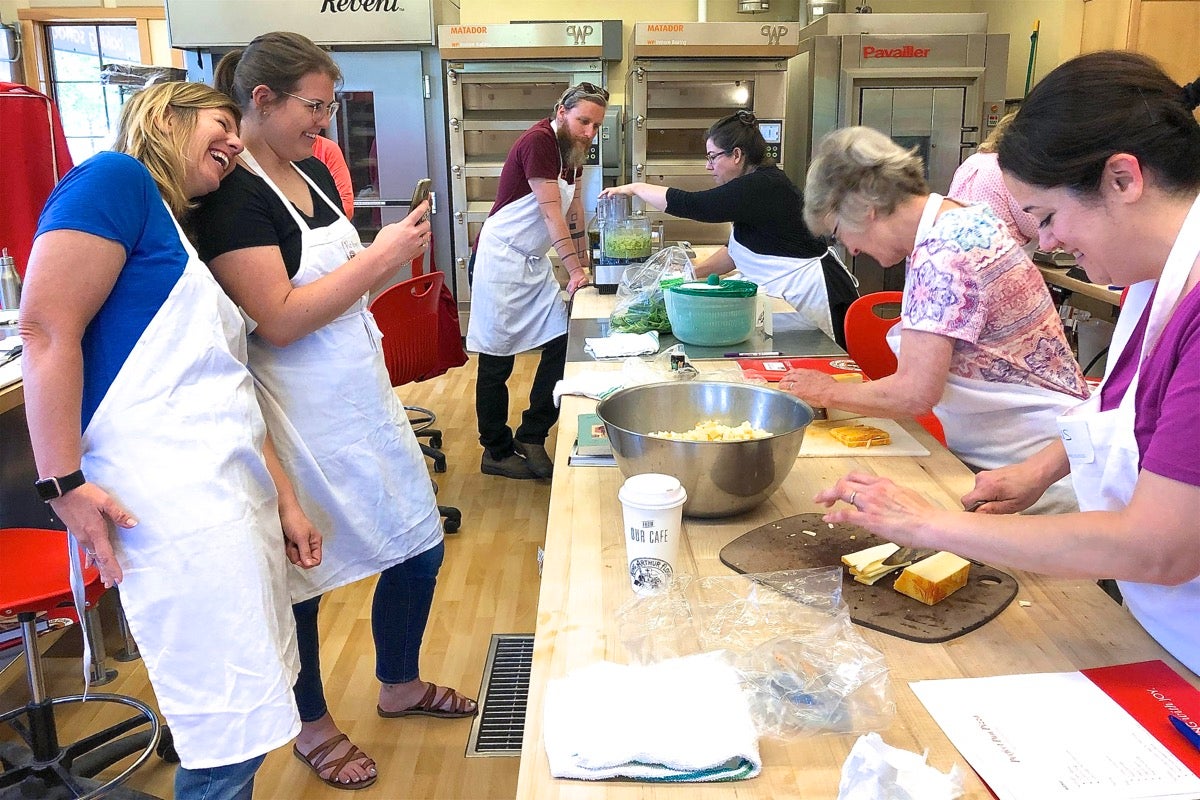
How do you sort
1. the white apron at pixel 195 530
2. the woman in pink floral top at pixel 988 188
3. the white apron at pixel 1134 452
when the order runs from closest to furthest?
the white apron at pixel 1134 452
the white apron at pixel 195 530
the woman in pink floral top at pixel 988 188

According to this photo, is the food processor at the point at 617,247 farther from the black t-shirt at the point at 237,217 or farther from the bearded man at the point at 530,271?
the black t-shirt at the point at 237,217

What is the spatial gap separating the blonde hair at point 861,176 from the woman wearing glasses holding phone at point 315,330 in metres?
0.85

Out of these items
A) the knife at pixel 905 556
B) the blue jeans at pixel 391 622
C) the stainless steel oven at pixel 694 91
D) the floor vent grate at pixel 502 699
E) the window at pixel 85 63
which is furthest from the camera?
the window at pixel 85 63

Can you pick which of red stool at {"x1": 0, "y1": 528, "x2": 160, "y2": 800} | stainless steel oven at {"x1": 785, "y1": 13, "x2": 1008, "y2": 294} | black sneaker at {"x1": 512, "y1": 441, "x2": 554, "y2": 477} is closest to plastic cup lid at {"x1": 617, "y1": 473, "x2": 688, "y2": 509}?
red stool at {"x1": 0, "y1": 528, "x2": 160, "y2": 800}

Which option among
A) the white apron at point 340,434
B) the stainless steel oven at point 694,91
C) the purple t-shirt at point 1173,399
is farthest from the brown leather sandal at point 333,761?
the stainless steel oven at point 694,91

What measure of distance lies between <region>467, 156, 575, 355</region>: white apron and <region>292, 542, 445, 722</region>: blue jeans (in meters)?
1.80

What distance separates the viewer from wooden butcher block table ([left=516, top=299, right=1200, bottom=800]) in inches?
33.8

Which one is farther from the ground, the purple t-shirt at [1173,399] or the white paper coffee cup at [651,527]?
the purple t-shirt at [1173,399]

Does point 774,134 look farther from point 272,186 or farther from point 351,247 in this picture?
point 272,186

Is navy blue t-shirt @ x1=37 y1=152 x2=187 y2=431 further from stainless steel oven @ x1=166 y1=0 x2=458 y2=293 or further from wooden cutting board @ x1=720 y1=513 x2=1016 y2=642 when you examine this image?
stainless steel oven @ x1=166 y1=0 x2=458 y2=293

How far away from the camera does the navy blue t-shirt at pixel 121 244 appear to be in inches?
49.5

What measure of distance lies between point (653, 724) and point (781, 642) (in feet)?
0.66

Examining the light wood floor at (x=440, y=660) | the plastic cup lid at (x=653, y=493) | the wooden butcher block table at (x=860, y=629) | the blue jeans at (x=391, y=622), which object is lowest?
the light wood floor at (x=440, y=660)

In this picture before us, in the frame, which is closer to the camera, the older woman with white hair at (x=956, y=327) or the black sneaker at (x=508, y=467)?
the older woman with white hair at (x=956, y=327)
